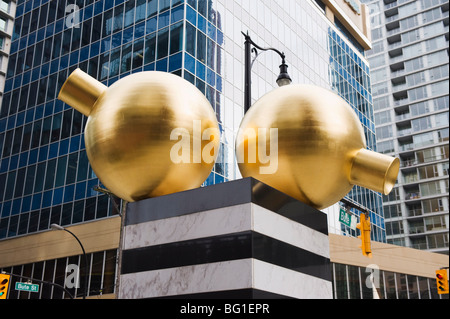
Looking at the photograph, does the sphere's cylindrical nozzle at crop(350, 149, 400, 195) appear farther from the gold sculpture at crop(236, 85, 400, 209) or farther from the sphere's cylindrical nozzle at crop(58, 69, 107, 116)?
the sphere's cylindrical nozzle at crop(58, 69, 107, 116)

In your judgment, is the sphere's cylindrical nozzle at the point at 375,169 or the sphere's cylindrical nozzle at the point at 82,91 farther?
the sphere's cylindrical nozzle at the point at 82,91

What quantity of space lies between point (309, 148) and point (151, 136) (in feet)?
6.23

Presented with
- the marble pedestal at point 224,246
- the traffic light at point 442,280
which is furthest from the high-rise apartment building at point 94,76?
the marble pedestal at point 224,246

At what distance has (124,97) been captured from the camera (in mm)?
6145

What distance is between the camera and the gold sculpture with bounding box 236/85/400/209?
6078 mm

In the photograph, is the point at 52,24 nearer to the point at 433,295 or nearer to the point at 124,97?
the point at 124,97

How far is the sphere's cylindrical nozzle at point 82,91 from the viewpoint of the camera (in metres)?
6.70

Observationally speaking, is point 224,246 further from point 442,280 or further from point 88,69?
point 88,69

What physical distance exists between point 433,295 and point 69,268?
99.4 ft

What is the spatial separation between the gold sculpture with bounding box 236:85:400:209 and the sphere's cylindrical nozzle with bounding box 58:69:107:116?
2.02 meters

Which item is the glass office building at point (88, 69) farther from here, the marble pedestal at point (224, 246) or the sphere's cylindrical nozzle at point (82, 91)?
the marble pedestal at point (224, 246)

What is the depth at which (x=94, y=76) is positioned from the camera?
33.1 metres

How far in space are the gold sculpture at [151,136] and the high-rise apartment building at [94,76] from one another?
2018cm

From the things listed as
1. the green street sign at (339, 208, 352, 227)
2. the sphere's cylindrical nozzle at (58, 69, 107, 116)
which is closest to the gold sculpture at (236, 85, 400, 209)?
the sphere's cylindrical nozzle at (58, 69, 107, 116)
